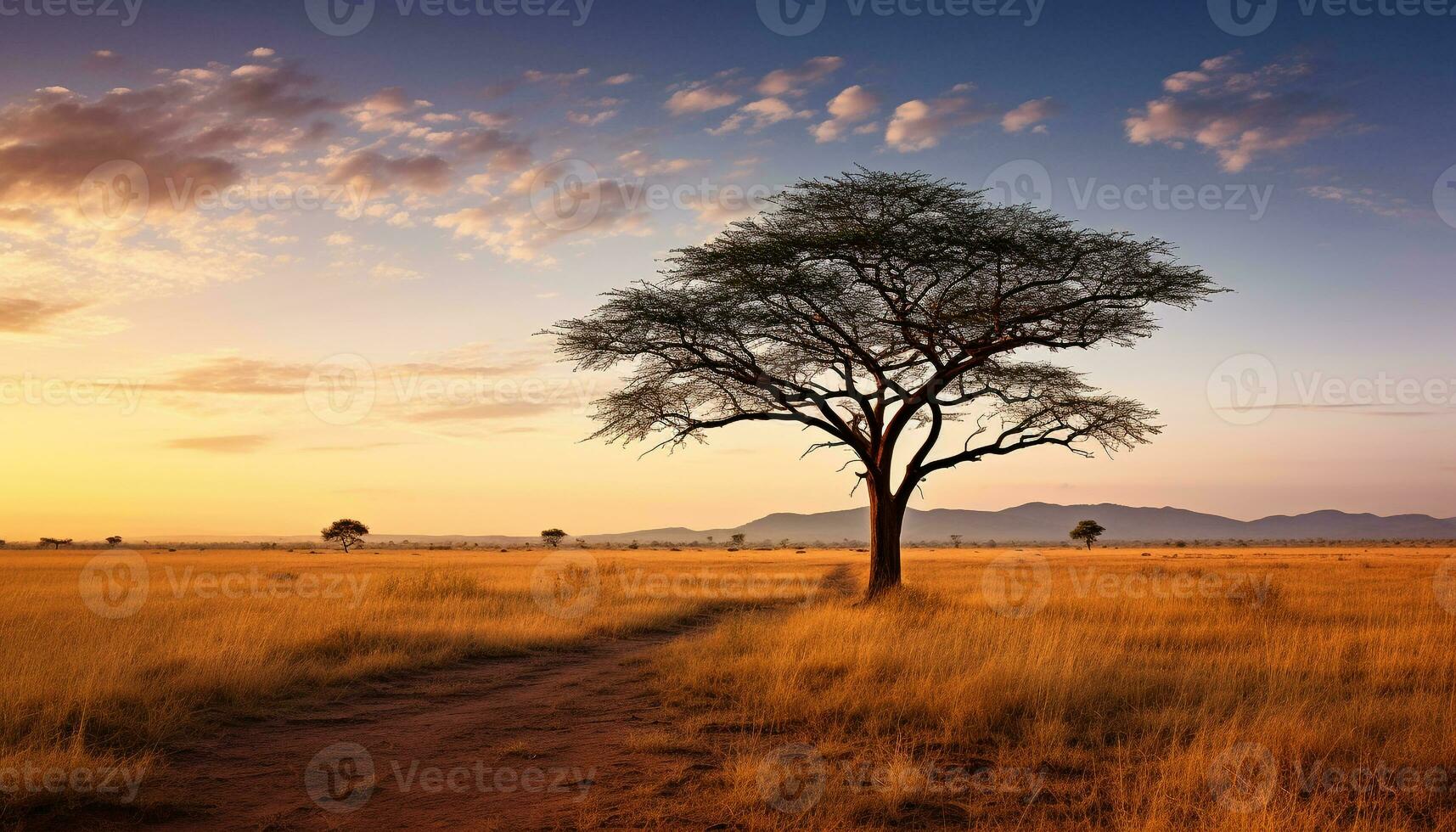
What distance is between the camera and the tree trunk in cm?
1942

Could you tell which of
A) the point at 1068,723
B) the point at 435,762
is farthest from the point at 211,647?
the point at 1068,723

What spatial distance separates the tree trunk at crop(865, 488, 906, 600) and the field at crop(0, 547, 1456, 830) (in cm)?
167

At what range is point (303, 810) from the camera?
5770 millimetres

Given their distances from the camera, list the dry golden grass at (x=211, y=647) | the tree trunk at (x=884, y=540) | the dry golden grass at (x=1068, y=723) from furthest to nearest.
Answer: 1. the tree trunk at (x=884, y=540)
2. the dry golden grass at (x=211, y=647)
3. the dry golden grass at (x=1068, y=723)

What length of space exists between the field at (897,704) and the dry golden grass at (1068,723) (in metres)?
0.03

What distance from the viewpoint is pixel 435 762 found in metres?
7.00

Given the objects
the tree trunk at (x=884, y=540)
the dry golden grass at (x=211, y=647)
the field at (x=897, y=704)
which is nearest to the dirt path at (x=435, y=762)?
the field at (x=897, y=704)

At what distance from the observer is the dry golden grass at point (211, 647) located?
701 cm

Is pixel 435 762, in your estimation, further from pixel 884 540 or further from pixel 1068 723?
pixel 884 540

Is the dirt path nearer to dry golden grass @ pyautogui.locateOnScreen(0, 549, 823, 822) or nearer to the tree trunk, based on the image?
dry golden grass @ pyautogui.locateOnScreen(0, 549, 823, 822)

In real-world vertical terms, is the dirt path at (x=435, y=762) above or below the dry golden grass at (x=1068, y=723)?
below

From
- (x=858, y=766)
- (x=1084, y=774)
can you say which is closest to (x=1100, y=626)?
(x=1084, y=774)

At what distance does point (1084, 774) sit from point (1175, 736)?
1.24 m

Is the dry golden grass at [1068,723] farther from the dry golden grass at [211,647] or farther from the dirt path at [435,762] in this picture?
the dry golden grass at [211,647]
